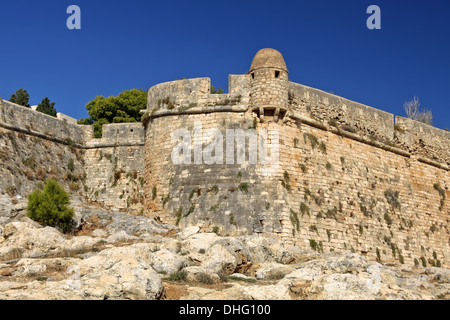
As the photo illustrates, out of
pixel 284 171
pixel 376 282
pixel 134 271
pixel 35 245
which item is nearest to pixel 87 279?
pixel 134 271

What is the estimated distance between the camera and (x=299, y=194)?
61.2 ft

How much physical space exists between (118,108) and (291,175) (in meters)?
15.3

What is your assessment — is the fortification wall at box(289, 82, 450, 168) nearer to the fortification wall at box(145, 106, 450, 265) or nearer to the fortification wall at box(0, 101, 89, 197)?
the fortification wall at box(145, 106, 450, 265)

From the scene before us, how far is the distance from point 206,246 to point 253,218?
3.95m

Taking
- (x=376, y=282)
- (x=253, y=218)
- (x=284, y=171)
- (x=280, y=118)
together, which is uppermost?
(x=280, y=118)

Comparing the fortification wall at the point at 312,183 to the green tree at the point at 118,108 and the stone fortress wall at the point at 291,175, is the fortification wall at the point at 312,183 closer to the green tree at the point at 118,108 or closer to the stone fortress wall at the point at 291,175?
the stone fortress wall at the point at 291,175

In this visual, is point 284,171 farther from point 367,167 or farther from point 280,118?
point 367,167

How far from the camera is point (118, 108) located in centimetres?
3155

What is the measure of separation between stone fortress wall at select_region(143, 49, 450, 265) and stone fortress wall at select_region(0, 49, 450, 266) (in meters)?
0.04

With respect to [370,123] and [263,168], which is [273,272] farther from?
[370,123]

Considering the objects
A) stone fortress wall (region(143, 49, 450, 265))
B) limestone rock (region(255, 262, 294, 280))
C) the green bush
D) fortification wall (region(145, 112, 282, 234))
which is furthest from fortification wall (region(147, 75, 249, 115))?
limestone rock (region(255, 262, 294, 280))

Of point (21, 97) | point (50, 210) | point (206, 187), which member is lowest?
point (50, 210)

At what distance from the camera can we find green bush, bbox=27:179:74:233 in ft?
54.7

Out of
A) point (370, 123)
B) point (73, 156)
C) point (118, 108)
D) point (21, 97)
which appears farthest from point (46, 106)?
point (370, 123)
